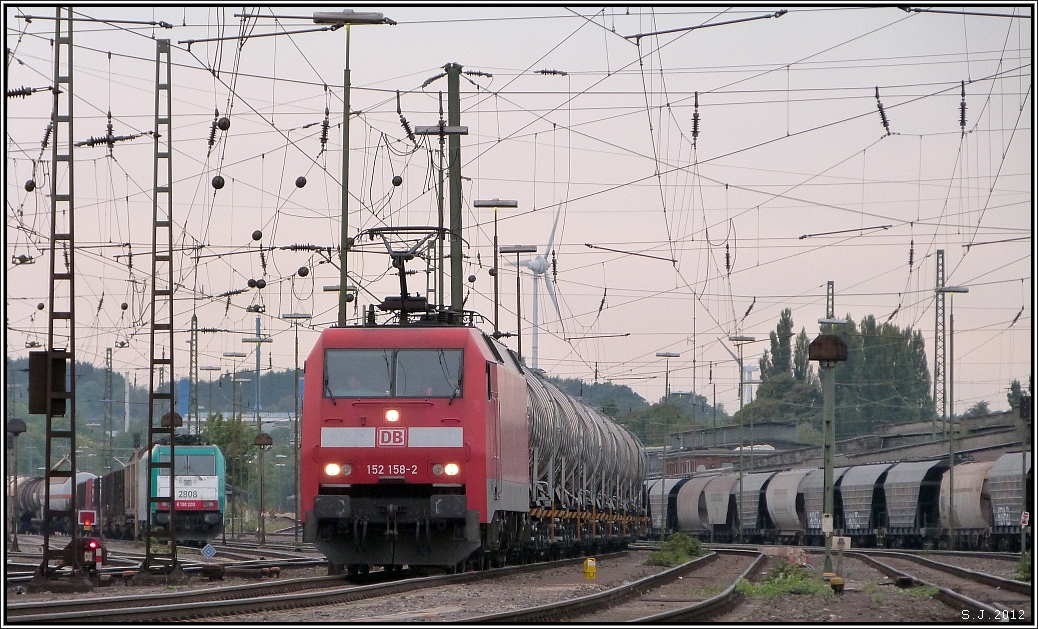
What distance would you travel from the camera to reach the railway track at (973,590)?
52.7 ft

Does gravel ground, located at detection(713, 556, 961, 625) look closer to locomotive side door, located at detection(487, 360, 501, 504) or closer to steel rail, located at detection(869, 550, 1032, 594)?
steel rail, located at detection(869, 550, 1032, 594)

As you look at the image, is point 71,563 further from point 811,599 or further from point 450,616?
point 811,599

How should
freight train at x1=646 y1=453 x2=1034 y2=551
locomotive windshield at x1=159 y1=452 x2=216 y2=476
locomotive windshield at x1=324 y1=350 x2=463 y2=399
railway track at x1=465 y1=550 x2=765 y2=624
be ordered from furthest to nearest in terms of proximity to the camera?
locomotive windshield at x1=159 y1=452 x2=216 y2=476 → freight train at x1=646 y1=453 x2=1034 y2=551 → locomotive windshield at x1=324 y1=350 x2=463 y2=399 → railway track at x1=465 y1=550 x2=765 y2=624

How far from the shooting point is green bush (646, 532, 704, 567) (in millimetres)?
32875

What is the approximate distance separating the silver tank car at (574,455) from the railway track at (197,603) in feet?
24.9

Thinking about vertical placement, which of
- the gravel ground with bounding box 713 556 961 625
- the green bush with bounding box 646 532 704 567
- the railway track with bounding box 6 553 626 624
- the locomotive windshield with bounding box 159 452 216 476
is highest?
the locomotive windshield with bounding box 159 452 216 476

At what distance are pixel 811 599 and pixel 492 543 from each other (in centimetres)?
523

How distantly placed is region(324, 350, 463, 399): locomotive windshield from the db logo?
1.76 feet

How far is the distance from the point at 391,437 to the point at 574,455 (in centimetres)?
1302

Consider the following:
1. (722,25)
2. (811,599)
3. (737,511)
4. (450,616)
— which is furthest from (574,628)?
(737,511)

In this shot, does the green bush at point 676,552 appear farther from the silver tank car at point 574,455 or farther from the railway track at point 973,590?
the railway track at point 973,590

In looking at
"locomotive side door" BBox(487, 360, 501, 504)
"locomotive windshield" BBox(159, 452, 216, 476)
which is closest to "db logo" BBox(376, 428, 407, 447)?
"locomotive side door" BBox(487, 360, 501, 504)

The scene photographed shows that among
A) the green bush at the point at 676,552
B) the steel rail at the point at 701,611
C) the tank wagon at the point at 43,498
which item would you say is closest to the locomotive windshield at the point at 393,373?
the steel rail at the point at 701,611

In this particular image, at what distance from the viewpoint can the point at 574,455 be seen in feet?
109
